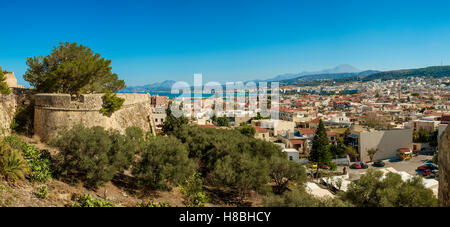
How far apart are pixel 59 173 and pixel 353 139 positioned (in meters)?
33.6

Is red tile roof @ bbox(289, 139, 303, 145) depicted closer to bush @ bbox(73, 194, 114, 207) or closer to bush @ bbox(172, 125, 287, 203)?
bush @ bbox(172, 125, 287, 203)

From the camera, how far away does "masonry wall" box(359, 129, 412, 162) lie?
32844 millimetres

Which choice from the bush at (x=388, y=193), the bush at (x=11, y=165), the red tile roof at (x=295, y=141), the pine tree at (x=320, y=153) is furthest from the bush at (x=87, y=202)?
the red tile roof at (x=295, y=141)

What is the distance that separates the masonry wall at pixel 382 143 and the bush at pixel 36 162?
3295 centimetres

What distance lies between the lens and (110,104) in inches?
488

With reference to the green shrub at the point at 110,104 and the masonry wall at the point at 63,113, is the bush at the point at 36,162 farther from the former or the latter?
Result: the green shrub at the point at 110,104

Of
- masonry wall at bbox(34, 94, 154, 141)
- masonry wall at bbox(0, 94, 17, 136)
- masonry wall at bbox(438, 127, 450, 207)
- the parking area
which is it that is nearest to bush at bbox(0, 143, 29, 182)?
masonry wall at bbox(34, 94, 154, 141)

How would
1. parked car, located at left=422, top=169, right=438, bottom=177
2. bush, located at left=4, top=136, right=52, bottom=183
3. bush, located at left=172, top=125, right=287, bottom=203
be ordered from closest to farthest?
bush, located at left=4, top=136, right=52, bottom=183 < bush, located at left=172, top=125, right=287, bottom=203 < parked car, located at left=422, top=169, right=438, bottom=177

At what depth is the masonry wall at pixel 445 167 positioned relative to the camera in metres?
3.93

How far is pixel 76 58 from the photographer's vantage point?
1396 centimetres

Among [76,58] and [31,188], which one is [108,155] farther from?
[76,58]

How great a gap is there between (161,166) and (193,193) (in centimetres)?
173

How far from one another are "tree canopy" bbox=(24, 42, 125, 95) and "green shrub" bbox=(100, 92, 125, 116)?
1.46 meters
